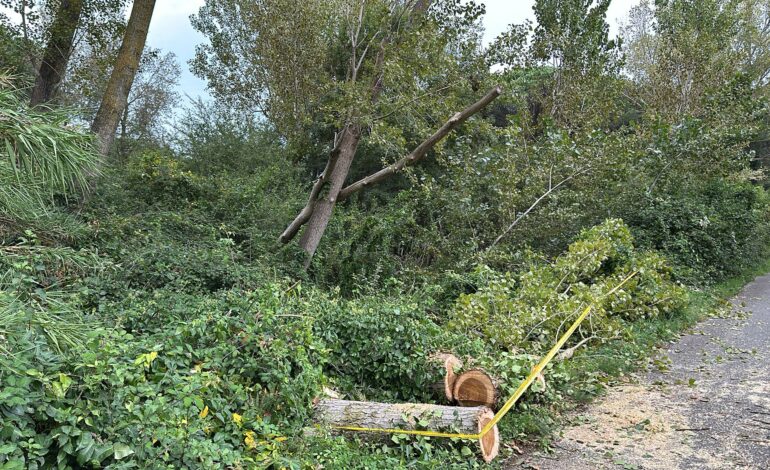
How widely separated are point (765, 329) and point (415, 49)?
21.5 feet

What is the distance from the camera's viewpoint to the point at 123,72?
7.94m

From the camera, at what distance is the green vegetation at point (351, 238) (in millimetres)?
2689

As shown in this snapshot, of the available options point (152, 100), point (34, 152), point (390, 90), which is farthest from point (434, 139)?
point (152, 100)

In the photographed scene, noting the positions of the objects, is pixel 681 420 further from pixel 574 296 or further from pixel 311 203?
pixel 311 203

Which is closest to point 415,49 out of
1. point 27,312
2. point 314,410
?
point 314,410

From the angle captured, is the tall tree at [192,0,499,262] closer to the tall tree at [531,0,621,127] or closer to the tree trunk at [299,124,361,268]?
the tree trunk at [299,124,361,268]

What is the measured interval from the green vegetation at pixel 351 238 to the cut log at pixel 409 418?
0.11 meters

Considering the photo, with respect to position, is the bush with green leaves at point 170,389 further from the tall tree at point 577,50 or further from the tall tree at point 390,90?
the tall tree at point 577,50

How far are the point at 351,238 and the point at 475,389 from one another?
5.29 metres

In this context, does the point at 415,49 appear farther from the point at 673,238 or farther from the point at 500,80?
the point at 673,238

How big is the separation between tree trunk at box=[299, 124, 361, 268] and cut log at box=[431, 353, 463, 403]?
15.1 ft

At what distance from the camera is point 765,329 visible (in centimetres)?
757

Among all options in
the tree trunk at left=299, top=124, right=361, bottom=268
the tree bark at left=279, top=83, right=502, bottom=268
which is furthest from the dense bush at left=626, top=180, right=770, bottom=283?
the tree trunk at left=299, top=124, right=361, bottom=268

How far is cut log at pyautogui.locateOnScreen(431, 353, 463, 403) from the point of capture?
171 inches
